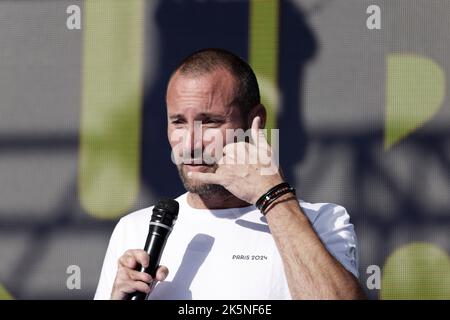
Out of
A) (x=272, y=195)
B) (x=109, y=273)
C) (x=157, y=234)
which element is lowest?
(x=109, y=273)

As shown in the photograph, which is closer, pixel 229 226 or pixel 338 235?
pixel 338 235

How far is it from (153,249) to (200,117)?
488 mm

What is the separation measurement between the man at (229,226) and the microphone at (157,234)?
0.02 metres

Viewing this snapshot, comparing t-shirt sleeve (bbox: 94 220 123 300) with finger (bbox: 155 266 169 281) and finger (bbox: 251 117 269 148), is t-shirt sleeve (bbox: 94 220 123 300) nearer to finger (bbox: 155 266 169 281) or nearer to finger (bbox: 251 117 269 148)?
finger (bbox: 155 266 169 281)

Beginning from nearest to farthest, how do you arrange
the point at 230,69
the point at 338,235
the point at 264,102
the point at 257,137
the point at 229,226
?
the point at 257,137, the point at 338,235, the point at 229,226, the point at 230,69, the point at 264,102

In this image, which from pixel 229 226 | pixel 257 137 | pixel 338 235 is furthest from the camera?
pixel 229 226

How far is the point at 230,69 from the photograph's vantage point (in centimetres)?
211

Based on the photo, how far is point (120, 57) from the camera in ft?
10.2

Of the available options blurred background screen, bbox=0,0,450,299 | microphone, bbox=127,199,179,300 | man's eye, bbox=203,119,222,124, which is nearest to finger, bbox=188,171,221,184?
microphone, bbox=127,199,179,300

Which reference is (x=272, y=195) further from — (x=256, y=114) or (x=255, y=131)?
(x=256, y=114)

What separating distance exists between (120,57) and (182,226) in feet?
4.37

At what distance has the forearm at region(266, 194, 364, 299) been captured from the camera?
1637mm

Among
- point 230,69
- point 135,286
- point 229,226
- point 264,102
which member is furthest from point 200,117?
point 264,102

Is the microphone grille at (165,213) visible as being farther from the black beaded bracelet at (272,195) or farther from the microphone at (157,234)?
the black beaded bracelet at (272,195)
